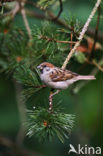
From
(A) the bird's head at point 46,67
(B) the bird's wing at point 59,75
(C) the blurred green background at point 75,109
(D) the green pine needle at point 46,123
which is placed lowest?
(C) the blurred green background at point 75,109

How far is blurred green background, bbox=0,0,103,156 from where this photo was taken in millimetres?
3082

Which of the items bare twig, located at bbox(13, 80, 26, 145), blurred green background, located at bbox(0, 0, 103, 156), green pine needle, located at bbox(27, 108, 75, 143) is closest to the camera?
green pine needle, located at bbox(27, 108, 75, 143)

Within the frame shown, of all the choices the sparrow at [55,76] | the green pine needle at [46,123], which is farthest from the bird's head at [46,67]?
the green pine needle at [46,123]

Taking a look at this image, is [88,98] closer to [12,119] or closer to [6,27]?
[12,119]

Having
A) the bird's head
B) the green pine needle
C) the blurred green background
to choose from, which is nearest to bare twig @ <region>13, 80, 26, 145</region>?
the blurred green background

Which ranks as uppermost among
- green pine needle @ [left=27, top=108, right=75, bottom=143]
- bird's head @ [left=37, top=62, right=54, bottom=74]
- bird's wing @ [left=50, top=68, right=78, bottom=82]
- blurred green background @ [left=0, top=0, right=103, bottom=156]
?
bird's head @ [left=37, top=62, right=54, bottom=74]

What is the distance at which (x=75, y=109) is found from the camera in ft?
10.3

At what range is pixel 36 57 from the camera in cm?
202

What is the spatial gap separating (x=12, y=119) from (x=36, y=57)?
1493 millimetres

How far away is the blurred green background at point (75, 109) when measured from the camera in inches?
121

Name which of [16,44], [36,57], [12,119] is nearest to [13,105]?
[12,119]

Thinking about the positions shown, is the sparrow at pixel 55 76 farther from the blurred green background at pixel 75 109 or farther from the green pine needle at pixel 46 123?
the blurred green background at pixel 75 109

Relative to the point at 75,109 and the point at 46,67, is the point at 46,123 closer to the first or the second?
the point at 46,67

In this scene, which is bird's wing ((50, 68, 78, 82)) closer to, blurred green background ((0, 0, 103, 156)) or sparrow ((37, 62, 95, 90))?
sparrow ((37, 62, 95, 90))
